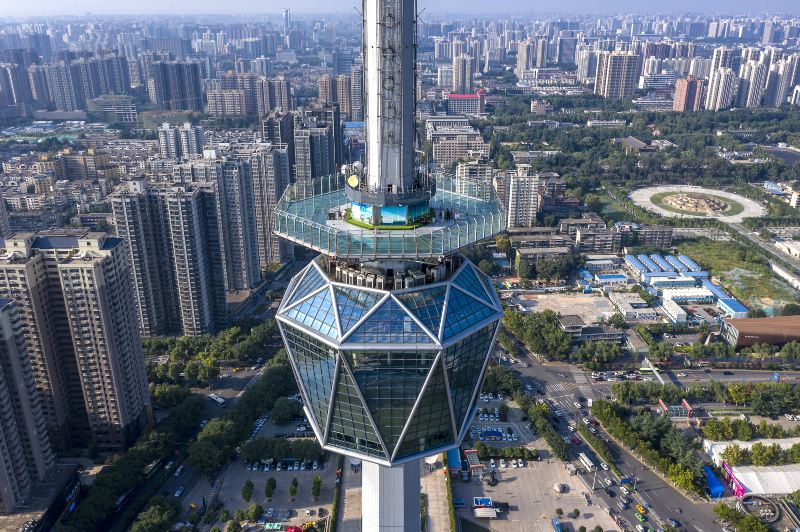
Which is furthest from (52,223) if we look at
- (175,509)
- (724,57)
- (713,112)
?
(724,57)

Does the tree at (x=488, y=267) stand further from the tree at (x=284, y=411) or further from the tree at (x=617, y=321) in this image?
the tree at (x=284, y=411)

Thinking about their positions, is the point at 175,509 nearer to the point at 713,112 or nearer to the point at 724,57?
the point at 713,112

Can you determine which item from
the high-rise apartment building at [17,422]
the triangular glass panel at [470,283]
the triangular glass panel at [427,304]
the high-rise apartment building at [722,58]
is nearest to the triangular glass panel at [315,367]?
the triangular glass panel at [427,304]

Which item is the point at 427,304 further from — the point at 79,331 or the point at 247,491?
the point at 79,331

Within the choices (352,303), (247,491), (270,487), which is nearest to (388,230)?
(352,303)

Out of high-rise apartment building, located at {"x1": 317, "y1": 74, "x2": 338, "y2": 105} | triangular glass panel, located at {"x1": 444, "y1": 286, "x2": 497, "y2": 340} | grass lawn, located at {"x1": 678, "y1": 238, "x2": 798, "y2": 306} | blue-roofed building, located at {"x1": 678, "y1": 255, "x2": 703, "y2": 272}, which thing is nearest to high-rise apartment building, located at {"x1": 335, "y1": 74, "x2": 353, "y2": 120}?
high-rise apartment building, located at {"x1": 317, "y1": 74, "x2": 338, "y2": 105}

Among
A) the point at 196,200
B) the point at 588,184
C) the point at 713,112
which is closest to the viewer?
the point at 196,200

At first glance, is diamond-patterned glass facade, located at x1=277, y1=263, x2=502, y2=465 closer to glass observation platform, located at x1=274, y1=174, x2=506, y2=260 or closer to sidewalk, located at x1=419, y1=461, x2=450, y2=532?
glass observation platform, located at x1=274, y1=174, x2=506, y2=260

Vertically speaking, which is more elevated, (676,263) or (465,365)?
(465,365)
